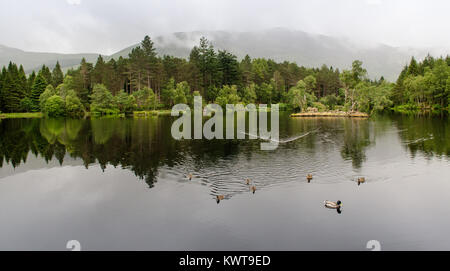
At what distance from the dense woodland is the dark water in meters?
67.9

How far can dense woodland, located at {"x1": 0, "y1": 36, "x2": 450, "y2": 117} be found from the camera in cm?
10814

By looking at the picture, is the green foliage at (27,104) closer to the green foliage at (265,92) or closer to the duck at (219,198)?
the green foliage at (265,92)

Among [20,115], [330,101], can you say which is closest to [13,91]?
[20,115]

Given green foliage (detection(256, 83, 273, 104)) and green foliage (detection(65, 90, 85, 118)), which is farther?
green foliage (detection(256, 83, 273, 104))

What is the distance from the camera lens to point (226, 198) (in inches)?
920

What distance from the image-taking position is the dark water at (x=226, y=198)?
700 inches

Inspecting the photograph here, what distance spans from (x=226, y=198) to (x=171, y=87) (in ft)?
328

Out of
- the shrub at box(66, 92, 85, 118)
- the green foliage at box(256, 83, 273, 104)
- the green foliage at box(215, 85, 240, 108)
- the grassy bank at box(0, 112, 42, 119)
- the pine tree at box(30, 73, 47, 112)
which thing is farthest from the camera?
the green foliage at box(256, 83, 273, 104)

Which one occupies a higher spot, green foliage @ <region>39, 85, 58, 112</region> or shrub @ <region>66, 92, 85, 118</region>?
green foliage @ <region>39, 85, 58, 112</region>

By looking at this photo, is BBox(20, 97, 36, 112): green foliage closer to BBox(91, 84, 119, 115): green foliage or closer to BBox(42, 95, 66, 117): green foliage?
BBox(42, 95, 66, 117): green foliage

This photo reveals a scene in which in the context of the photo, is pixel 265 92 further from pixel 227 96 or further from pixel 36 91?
pixel 36 91

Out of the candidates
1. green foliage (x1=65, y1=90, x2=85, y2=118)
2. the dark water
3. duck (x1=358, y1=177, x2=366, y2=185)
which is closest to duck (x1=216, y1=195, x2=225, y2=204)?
the dark water

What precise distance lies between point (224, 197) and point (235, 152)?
1633cm

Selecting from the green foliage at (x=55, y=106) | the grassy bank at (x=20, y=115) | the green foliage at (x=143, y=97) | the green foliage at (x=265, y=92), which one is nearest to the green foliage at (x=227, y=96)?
the green foliage at (x=265, y=92)
